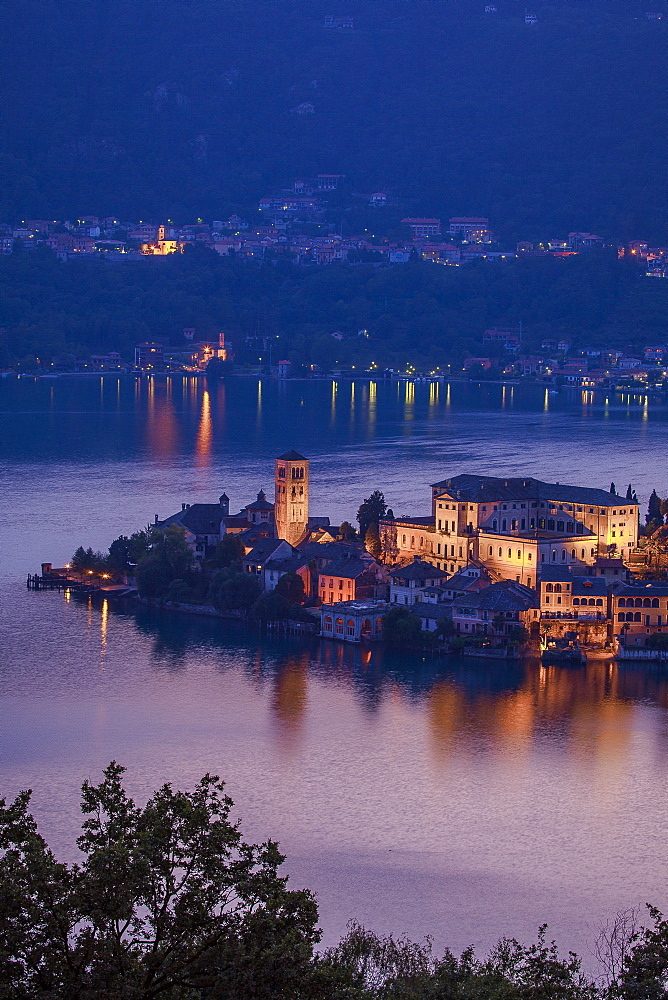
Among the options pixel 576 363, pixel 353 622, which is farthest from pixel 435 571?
pixel 576 363

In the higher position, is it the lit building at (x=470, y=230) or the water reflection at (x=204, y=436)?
the lit building at (x=470, y=230)


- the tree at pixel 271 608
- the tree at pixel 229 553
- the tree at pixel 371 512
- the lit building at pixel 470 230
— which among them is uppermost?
the lit building at pixel 470 230

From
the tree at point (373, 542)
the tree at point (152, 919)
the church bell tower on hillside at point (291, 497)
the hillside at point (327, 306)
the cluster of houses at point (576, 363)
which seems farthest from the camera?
the hillside at point (327, 306)

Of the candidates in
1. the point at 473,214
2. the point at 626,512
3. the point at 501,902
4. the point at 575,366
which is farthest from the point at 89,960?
the point at 473,214

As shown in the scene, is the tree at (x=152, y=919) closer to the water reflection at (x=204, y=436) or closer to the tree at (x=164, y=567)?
the tree at (x=164, y=567)

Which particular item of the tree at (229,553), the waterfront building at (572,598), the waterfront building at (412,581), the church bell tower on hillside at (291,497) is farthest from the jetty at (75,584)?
the waterfront building at (572,598)

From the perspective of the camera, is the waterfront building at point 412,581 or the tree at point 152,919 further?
the waterfront building at point 412,581
